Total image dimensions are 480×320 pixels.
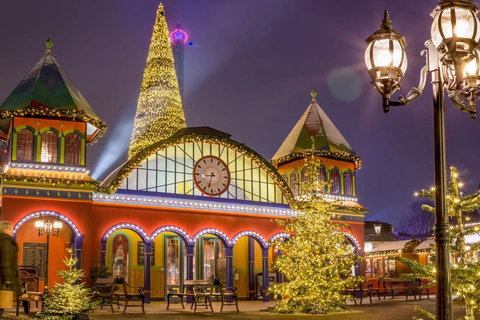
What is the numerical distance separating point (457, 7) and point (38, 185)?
1760 cm

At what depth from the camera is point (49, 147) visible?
22000 millimetres

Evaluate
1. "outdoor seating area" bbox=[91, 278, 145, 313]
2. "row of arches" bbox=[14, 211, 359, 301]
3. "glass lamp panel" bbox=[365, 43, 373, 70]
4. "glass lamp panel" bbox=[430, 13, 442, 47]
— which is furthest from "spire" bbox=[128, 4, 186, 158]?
"glass lamp panel" bbox=[430, 13, 442, 47]

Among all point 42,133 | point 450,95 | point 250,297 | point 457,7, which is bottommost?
point 250,297

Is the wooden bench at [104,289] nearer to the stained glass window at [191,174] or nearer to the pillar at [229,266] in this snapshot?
the stained glass window at [191,174]

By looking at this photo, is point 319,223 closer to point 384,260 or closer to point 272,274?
point 272,274

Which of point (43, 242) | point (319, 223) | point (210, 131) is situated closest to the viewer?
point (319, 223)

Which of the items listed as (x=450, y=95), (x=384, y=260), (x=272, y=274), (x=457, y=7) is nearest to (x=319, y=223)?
(x=272, y=274)

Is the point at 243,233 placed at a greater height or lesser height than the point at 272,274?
greater

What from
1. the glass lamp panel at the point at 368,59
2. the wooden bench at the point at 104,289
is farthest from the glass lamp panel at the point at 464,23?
the wooden bench at the point at 104,289

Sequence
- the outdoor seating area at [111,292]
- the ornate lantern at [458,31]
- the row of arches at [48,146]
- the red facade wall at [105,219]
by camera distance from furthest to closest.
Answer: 1. the row of arches at [48,146]
2. the red facade wall at [105,219]
3. the outdoor seating area at [111,292]
4. the ornate lantern at [458,31]

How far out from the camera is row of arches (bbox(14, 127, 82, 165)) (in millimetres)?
21516

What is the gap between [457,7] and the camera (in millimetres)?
6145

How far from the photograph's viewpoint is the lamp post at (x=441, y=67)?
6113 millimetres

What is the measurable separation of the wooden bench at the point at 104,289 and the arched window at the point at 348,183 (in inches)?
530
